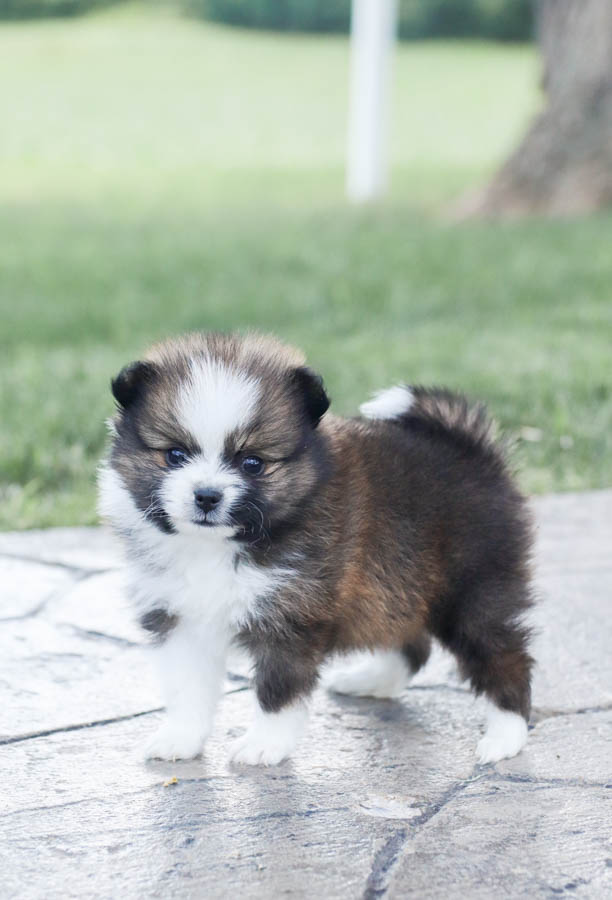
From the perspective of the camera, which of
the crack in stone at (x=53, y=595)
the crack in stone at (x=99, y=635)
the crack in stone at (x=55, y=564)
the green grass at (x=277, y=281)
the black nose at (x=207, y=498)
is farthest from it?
the green grass at (x=277, y=281)

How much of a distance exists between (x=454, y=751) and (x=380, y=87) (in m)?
13.2

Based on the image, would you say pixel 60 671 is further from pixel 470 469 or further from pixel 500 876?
pixel 500 876

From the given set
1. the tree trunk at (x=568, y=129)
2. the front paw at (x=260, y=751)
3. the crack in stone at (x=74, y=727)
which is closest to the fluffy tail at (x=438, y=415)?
the front paw at (x=260, y=751)

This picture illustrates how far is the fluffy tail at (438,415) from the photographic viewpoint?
3.44m

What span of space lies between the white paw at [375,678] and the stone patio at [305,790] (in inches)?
2.1

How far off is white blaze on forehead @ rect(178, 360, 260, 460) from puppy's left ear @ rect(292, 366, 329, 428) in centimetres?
15

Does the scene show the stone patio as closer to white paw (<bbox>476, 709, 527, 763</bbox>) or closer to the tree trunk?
white paw (<bbox>476, 709, 527, 763</bbox>)

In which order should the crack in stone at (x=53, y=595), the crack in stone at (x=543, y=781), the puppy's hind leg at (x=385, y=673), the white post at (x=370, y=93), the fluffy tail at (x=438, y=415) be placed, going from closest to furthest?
the crack in stone at (x=543, y=781) < the fluffy tail at (x=438, y=415) < the puppy's hind leg at (x=385, y=673) < the crack in stone at (x=53, y=595) < the white post at (x=370, y=93)

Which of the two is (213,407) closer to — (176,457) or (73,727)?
(176,457)

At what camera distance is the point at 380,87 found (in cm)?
1539

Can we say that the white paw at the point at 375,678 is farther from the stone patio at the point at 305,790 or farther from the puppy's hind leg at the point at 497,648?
the puppy's hind leg at the point at 497,648

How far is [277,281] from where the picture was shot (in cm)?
1061

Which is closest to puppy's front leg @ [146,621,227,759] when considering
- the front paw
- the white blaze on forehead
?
the front paw

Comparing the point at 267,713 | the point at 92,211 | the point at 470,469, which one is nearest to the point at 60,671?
the point at 267,713
